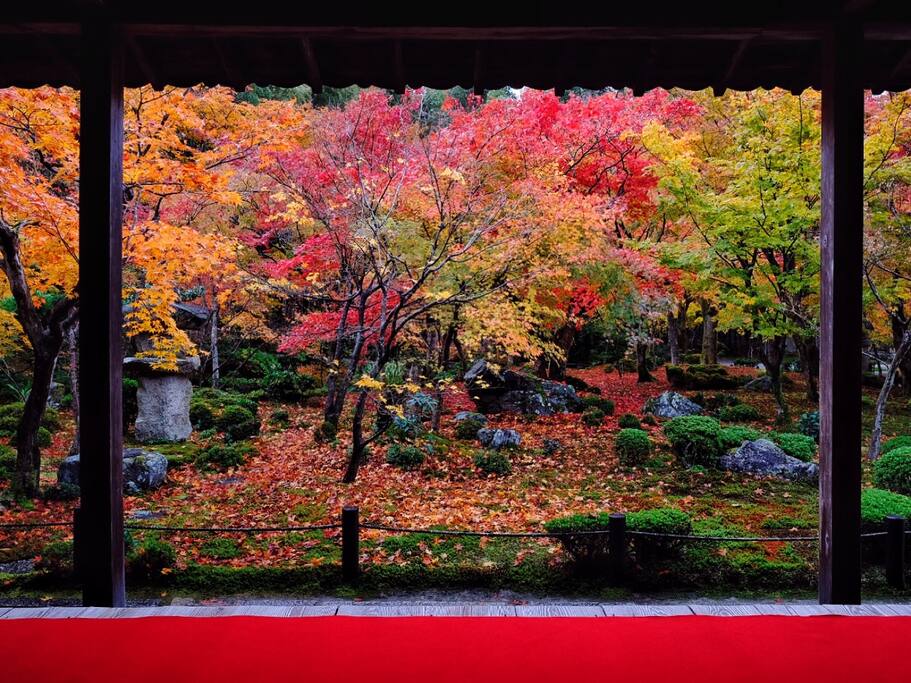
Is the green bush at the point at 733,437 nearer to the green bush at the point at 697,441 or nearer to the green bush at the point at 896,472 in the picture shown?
the green bush at the point at 697,441

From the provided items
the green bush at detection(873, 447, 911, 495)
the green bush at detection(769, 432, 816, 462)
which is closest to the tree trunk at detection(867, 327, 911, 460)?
the green bush at detection(769, 432, 816, 462)

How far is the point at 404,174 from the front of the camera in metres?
8.38

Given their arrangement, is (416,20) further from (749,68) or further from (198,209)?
(198,209)

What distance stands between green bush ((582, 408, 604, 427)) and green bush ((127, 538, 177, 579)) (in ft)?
27.3

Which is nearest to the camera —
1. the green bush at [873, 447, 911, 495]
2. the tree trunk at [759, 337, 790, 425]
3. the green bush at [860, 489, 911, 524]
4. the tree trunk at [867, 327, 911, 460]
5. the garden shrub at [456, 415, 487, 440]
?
the green bush at [860, 489, 911, 524]

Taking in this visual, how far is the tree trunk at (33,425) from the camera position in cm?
747

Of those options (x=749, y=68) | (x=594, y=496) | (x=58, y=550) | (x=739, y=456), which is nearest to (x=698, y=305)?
(x=739, y=456)

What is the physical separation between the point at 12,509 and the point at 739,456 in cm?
1014

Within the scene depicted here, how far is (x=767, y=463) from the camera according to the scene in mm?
9359

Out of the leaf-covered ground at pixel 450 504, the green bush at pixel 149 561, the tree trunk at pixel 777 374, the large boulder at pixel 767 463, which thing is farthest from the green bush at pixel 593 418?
the green bush at pixel 149 561

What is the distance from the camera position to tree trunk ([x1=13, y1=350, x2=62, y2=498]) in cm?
747

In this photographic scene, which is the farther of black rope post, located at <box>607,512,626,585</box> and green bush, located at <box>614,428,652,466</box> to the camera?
green bush, located at <box>614,428,652,466</box>

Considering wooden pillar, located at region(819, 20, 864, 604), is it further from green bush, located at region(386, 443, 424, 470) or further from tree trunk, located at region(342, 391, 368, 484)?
green bush, located at region(386, 443, 424, 470)

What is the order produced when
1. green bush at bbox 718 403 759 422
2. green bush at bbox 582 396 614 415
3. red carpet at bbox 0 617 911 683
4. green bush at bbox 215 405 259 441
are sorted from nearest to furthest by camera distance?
1. red carpet at bbox 0 617 911 683
2. green bush at bbox 215 405 259 441
3. green bush at bbox 718 403 759 422
4. green bush at bbox 582 396 614 415
